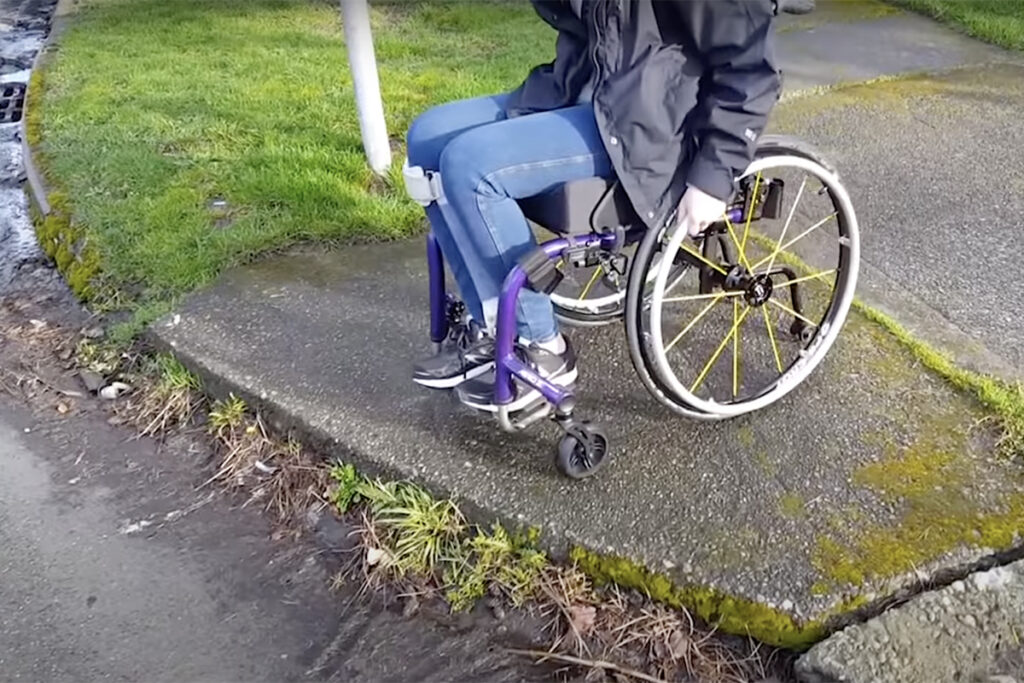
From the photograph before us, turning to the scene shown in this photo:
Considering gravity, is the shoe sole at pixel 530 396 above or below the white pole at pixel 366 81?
below

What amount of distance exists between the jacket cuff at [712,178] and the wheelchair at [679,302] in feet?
0.32

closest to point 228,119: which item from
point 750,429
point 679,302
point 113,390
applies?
point 113,390

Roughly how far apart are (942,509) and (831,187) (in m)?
0.72

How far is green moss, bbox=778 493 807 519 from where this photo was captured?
217cm

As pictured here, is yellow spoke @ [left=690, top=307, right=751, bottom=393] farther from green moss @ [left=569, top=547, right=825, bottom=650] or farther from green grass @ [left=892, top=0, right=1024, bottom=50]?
green grass @ [left=892, top=0, right=1024, bottom=50]

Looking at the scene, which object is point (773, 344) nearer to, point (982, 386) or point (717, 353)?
point (717, 353)

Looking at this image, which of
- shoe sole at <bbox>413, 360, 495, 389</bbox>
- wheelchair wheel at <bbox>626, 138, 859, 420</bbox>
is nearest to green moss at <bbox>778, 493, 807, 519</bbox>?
wheelchair wheel at <bbox>626, 138, 859, 420</bbox>

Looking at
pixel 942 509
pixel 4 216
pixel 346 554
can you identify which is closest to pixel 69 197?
pixel 4 216

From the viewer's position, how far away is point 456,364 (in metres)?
2.49

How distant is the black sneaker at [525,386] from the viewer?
88.2 inches

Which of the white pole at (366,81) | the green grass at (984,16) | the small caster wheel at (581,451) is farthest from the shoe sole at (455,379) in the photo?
the green grass at (984,16)

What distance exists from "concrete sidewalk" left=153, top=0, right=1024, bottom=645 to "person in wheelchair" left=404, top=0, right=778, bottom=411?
1.01ft

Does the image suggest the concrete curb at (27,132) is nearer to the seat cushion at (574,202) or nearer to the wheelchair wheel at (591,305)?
the wheelchair wheel at (591,305)

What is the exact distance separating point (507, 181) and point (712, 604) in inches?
36.9
